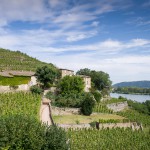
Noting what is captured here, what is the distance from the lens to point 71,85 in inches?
1951

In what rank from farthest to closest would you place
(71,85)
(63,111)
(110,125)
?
(71,85)
(63,111)
(110,125)

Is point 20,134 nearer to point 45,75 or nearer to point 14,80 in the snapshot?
point 14,80

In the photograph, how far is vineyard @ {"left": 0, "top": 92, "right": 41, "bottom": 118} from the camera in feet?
107

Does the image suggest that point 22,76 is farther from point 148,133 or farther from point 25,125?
point 25,125

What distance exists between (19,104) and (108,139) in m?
11.6

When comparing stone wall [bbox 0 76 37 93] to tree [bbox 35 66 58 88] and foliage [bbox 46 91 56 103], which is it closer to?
tree [bbox 35 66 58 88]

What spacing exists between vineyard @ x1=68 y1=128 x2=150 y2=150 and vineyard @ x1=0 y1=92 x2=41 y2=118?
5215mm

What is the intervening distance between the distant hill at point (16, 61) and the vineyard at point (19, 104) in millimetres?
22145

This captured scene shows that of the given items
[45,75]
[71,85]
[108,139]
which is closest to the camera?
[108,139]

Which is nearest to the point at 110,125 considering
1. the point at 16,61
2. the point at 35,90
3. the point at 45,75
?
the point at 35,90

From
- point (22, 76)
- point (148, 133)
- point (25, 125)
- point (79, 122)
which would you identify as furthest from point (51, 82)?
point (25, 125)

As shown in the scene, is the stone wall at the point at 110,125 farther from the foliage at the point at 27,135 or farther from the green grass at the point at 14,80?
the green grass at the point at 14,80

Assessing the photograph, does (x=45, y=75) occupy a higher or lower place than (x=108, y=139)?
higher

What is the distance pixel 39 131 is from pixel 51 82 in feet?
89.5
